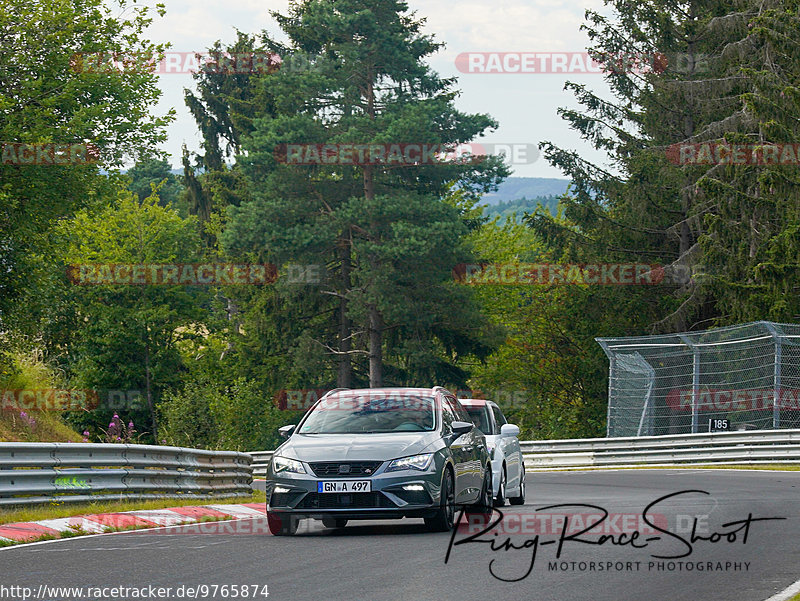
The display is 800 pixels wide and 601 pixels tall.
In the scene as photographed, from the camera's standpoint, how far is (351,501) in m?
12.8

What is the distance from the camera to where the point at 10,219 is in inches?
1186

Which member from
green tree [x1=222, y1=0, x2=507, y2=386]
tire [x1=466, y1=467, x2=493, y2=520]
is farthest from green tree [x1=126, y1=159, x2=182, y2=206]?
tire [x1=466, y1=467, x2=493, y2=520]

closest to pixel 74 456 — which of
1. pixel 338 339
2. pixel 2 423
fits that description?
pixel 2 423

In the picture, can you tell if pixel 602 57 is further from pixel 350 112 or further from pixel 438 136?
pixel 350 112

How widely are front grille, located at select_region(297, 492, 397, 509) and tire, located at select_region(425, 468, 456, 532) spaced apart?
0.64m

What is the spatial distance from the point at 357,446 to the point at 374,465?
1.20 ft

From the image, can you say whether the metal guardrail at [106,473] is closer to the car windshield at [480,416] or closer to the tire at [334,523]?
the tire at [334,523]

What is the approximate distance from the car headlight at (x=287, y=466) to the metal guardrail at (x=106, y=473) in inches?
121

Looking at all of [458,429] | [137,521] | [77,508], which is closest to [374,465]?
[458,429]

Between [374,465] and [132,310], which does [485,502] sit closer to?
[374,465]

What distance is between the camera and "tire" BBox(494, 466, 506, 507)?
56.9ft

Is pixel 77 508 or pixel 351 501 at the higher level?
pixel 351 501

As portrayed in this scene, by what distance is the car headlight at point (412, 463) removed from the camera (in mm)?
12938

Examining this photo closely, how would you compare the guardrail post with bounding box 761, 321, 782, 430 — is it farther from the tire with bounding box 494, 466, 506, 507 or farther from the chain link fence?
the tire with bounding box 494, 466, 506, 507
